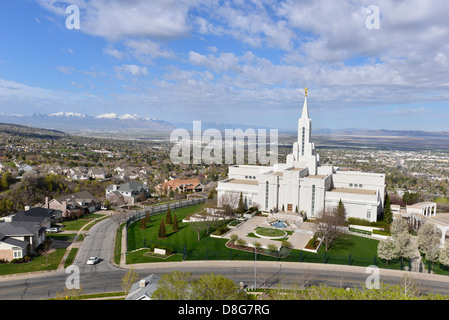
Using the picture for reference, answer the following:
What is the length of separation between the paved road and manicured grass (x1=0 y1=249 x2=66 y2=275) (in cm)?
133

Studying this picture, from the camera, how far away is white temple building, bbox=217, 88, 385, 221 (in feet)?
153

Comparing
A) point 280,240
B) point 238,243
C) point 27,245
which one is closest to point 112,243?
point 27,245

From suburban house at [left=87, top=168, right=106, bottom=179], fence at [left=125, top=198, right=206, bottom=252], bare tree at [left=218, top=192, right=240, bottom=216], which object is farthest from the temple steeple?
suburban house at [left=87, top=168, right=106, bottom=179]

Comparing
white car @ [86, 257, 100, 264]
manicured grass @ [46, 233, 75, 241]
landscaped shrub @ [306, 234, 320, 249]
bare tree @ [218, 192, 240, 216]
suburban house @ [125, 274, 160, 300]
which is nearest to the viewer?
suburban house @ [125, 274, 160, 300]

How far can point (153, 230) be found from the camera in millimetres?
43000

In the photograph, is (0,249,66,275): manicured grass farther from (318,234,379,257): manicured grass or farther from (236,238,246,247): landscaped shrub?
(318,234,379,257): manicured grass

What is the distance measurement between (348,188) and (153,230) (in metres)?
32.3

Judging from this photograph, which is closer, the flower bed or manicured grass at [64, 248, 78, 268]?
manicured grass at [64, 248, 78, 268]

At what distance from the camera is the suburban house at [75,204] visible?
167ft

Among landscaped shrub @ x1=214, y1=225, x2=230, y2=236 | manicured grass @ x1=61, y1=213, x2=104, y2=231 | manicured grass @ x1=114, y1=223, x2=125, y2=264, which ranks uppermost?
landscaped shrub @ x1=214, y1=225, x2=230, y2=236

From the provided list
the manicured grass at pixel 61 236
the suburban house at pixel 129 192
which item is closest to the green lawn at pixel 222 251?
the manicured grass at pixel 61 236

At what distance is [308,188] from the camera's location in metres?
48.5
